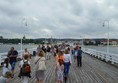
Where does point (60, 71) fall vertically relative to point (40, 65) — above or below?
below

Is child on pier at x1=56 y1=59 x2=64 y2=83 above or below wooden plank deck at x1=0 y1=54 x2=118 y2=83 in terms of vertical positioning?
above

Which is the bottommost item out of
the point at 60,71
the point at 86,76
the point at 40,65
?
the point at 86,76

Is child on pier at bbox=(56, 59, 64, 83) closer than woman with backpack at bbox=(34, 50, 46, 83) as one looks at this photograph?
No

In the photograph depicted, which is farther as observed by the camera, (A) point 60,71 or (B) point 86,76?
(B) point 86,76

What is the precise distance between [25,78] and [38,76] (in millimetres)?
924

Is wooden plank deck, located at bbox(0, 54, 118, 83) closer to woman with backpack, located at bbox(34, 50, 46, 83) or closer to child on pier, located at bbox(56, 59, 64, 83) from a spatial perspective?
child on pier, located at bbox(56, 59, 64, 83)

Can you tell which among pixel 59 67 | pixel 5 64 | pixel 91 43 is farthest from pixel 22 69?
pixel 91 43

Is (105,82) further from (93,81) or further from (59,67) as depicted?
(59,67)

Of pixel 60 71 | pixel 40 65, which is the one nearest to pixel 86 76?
pixel 60 71

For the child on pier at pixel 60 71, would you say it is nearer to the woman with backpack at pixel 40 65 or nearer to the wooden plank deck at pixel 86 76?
the woman with backpack at pixel 40 65

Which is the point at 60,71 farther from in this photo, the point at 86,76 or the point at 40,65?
the point at 86,76

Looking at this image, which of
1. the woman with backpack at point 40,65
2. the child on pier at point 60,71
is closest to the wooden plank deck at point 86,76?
the child on pier at point 60,71

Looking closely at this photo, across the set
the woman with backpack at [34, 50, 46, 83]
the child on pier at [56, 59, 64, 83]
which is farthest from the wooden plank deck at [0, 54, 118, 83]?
the woman with backpack at [34, 50, 46, 83]

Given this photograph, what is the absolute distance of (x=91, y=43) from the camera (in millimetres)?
101750
